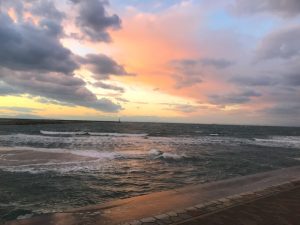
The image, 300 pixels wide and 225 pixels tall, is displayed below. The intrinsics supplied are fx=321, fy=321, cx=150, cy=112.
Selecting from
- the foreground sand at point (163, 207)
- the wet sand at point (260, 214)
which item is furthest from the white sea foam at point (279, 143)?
the wet sand at point (260, 214)

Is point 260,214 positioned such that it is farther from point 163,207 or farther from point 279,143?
point 279,143

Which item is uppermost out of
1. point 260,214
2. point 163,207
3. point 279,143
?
point 279,143

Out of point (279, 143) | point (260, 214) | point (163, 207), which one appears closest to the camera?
point (260, 214)

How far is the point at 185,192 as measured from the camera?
8.38 meters

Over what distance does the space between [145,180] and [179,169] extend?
3.54m

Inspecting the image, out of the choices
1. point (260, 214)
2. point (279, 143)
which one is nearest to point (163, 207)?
point (260, 214)

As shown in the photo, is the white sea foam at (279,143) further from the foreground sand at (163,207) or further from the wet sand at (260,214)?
the wet sand at (260,214)

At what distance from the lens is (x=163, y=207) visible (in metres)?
6.84

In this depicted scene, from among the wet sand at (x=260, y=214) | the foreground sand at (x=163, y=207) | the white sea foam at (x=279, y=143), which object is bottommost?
the foreground sand at (x=163, y=207)

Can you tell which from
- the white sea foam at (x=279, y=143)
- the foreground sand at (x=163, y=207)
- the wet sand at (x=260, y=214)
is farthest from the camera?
the white sea foam at (x=279, y=143)

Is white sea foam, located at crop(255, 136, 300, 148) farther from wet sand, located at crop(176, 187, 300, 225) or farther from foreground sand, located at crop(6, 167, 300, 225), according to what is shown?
wet sand, located at crop(176, 187, 300, 225)

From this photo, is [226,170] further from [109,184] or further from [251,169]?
[109,184]

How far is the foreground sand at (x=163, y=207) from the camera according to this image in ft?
19.1

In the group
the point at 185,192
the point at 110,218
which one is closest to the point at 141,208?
the point at 110,218
